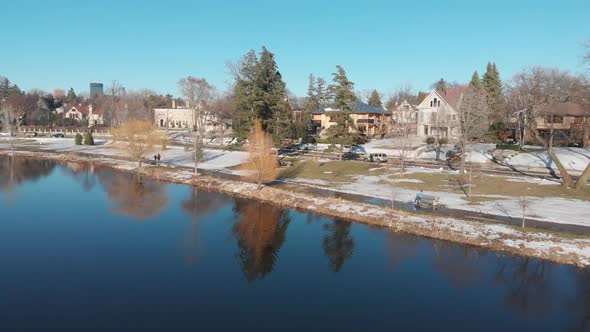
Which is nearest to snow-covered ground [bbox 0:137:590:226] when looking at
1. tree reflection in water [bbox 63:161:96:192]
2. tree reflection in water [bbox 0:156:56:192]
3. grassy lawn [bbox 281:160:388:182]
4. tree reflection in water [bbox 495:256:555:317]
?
grassy lawn [bbox 281:160:388:182]

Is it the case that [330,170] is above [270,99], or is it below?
below

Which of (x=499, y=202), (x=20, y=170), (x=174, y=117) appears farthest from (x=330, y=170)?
(x=174, y=117)

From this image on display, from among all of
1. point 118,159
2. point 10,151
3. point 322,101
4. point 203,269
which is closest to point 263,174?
point 203,269

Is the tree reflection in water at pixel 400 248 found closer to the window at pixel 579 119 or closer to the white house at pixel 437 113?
the white house at pixel 437 113

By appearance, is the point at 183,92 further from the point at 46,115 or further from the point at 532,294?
the point at 532,294

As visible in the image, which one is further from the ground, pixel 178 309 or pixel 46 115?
pixel 46 115

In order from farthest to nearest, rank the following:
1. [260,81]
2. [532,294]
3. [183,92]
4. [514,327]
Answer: [183,92]
[260,81]
[532,294]
[514,327]

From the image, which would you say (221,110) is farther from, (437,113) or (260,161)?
(260,161)
